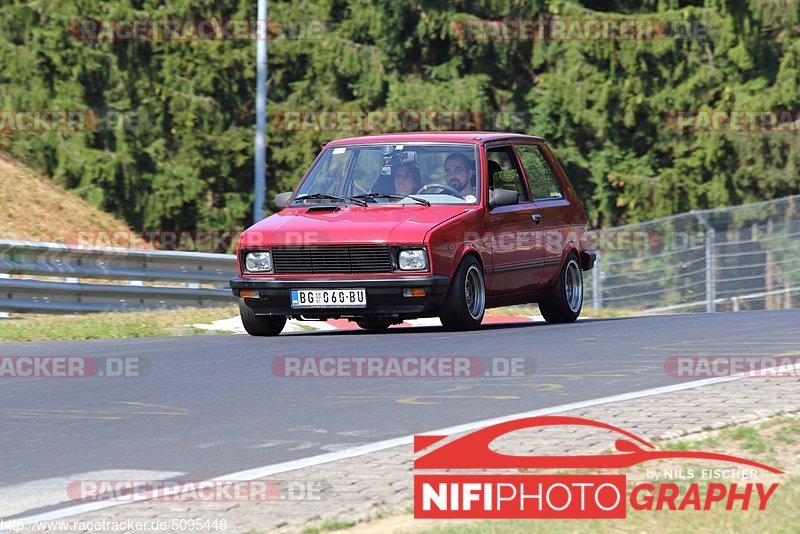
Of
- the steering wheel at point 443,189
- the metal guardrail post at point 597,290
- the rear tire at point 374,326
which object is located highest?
the steering wheel at point 443,189

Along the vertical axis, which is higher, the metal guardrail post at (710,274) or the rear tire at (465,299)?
the rear tire at (465,299)

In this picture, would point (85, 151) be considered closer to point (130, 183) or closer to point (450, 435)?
point (130, 183)

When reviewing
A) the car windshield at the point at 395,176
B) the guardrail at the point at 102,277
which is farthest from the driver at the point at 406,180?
the guardrail at the point at 102,277

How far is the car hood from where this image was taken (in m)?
12.4

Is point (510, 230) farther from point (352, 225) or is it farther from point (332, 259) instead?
point (332, 259)

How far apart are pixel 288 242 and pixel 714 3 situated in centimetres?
2312

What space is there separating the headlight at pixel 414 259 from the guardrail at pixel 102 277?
6598mm

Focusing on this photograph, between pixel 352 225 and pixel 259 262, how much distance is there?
36.5 inches

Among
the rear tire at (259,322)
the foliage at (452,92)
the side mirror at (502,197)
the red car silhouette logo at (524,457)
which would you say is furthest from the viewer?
the foliage at (452,92)

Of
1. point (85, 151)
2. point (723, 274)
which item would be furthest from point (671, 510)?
point (85, 151)

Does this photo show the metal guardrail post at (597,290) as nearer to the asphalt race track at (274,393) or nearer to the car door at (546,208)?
the car door at (546,208)

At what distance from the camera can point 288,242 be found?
1274 cm

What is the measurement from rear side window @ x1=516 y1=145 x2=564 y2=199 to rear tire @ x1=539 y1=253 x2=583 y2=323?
0.71 m

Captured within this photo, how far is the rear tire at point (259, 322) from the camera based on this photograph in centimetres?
1320
